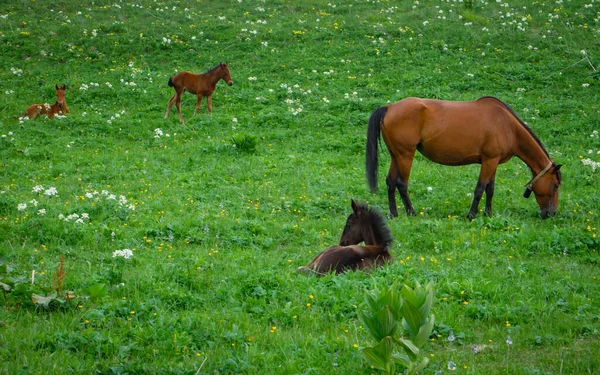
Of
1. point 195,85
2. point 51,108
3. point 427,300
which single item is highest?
point 427,300

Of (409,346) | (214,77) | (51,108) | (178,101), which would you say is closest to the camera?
(409,346)

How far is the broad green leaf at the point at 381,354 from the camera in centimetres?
517

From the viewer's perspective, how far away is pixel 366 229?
385 inches

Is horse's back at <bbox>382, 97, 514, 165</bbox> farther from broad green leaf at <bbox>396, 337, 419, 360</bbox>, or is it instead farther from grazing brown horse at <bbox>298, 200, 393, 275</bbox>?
broad green leaf at <bbox>396, 337, 419, 360</bbox>

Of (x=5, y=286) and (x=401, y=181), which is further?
(x=401, y=181)

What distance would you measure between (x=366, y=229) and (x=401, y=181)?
11.2ft

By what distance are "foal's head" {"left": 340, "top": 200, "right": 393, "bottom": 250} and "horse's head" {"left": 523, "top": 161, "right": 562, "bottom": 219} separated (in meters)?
4.33

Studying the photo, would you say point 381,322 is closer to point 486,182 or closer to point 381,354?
point 381,354

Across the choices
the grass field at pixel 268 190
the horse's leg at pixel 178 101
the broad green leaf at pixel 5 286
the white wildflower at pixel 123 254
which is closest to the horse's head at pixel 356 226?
the grass field at pixel 268 190

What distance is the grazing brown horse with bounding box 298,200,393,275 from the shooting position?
8.86 meters

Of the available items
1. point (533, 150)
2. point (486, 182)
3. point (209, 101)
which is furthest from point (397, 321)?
point (209, 101)

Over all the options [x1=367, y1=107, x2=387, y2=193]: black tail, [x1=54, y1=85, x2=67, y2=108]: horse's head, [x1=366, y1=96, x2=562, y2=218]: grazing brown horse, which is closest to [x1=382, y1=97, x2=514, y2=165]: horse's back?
[x1=366, y1=96, x2=562, y2=218]: grazing brown horse

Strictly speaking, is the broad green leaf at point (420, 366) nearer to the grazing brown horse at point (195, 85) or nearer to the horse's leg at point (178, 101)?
the horse's leg at point (178, 101)

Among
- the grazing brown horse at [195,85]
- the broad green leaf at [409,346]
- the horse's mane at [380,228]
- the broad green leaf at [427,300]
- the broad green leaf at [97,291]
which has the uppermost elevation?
the broad green leaf at [427,300]
